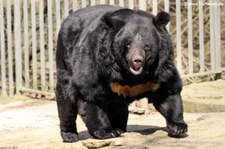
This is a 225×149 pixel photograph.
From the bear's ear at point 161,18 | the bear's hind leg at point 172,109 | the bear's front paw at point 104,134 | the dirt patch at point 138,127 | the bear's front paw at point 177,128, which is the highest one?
the bear's ear at point 161,18

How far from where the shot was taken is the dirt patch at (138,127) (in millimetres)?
6008

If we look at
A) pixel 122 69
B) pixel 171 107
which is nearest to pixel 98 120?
pixel 122 69

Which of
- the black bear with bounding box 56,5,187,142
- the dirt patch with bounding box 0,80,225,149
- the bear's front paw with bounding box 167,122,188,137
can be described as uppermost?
the black bear with bounding box 56,5,187,142

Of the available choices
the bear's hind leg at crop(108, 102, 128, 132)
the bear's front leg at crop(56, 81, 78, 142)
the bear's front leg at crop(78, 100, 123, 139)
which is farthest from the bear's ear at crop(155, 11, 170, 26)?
the bear's front leg at crop(56, 81, 78, 142)

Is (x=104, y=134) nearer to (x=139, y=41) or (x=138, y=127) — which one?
(x=139, y=41)

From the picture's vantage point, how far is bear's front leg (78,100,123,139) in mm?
6113

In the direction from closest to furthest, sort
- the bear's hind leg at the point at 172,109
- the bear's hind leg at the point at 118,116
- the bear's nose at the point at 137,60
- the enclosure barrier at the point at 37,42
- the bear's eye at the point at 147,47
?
the bear's nose at the point at 137,60 < the bear's eye at the point at 147,47 < the bear's hind leg at the point at 172,109 < the bear's hind leg at the point at 118,116 < the enclosure barrier at the point at 37,42

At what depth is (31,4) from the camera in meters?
11.8

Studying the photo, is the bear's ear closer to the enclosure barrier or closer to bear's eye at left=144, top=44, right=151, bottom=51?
bear's eye at left=144, top=44, right=151, bottom=51

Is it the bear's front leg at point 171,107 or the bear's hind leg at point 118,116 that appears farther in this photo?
the bear's hind leg at point 118,116

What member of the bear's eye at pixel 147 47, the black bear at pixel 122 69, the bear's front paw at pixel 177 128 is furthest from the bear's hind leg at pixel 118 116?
the bear's eye at pixel 147 47

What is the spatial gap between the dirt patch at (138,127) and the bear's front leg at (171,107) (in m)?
0.13

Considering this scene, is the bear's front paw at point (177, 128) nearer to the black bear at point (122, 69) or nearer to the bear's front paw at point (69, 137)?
the black bear at point (122, 69)

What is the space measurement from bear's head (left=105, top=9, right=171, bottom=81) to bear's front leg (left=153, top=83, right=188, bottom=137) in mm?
350
